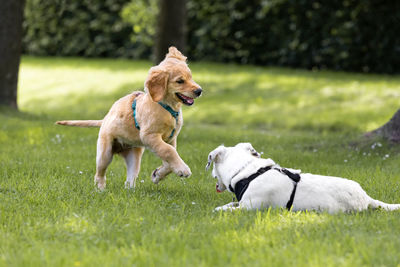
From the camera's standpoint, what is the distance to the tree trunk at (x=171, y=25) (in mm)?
15039

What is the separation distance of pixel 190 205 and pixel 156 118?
0.92 m

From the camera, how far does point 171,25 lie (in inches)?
594

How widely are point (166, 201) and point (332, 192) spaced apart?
1515 mm

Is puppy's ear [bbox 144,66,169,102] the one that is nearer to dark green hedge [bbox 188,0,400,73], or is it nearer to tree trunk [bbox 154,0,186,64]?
tree trunk [bbox 154,0,186,64]

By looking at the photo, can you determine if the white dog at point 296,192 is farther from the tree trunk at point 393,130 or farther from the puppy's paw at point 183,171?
the tree trunk at point 393,130

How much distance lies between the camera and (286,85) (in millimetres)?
15586

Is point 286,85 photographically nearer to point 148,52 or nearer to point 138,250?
point 148,52

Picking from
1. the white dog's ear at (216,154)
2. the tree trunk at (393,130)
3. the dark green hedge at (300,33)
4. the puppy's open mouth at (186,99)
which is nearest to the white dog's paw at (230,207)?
the white dog's ear at (216,154)

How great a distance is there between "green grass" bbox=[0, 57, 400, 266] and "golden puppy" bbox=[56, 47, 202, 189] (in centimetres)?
34

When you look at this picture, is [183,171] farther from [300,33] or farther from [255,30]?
[255,30]

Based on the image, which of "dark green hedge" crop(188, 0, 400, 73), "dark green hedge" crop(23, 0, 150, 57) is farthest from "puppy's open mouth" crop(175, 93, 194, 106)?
"dark green hedge" crop(23, 0, 150, 57)

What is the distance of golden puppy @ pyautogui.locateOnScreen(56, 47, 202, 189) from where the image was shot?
524 cm

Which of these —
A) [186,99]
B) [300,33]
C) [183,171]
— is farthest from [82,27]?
[183,171]

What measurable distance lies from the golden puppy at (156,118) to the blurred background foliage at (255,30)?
13106 millimetres
